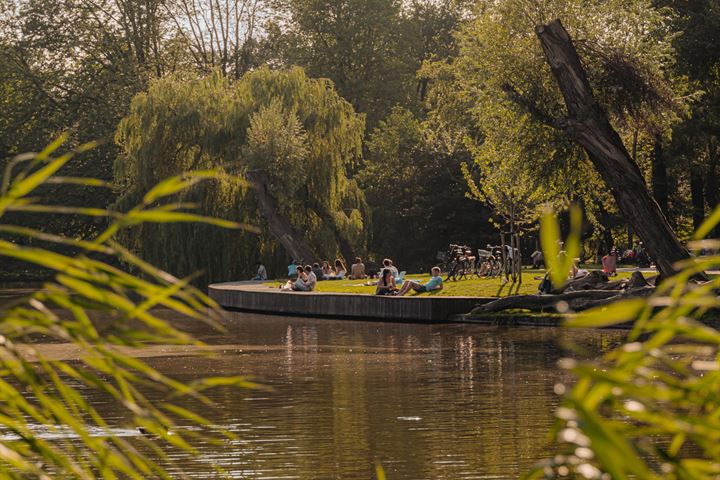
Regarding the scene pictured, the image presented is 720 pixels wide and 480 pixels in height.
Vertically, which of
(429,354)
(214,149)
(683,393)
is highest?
(214,149)

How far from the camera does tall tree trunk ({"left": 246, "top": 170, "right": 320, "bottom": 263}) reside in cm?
4075

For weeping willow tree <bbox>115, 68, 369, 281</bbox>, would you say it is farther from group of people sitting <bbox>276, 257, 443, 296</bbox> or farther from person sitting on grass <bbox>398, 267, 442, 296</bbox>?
person sitting on grass <bbox>398, 267, 442, 296</bbox>

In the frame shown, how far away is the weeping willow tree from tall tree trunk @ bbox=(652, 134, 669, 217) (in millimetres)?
9812

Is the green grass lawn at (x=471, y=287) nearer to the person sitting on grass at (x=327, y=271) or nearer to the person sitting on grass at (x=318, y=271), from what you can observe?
the person sitting on grass at (x=327, y=271)

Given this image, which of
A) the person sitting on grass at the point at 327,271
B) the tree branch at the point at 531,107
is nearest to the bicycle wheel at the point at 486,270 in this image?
the person sitting on grass at the point at 327,271

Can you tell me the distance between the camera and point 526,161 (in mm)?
30203

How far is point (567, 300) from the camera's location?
26.7 metres

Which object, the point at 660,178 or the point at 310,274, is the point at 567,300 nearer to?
the point at 310,274

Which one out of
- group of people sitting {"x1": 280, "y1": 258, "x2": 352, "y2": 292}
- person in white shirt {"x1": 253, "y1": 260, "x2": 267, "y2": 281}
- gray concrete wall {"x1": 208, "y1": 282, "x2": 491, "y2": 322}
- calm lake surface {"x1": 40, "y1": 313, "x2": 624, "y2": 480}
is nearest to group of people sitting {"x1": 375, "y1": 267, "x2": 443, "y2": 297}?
gray concrete wall {"x1": 208, "y1": 282, "x2": 491, "y2": 322}

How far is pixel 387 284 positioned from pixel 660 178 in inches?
687

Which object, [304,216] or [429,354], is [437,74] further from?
[429,354]

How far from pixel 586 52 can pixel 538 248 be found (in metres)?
25.8

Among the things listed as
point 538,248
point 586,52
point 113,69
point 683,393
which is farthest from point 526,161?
point 113,69

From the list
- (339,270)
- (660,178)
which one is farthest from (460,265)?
(660,178)
